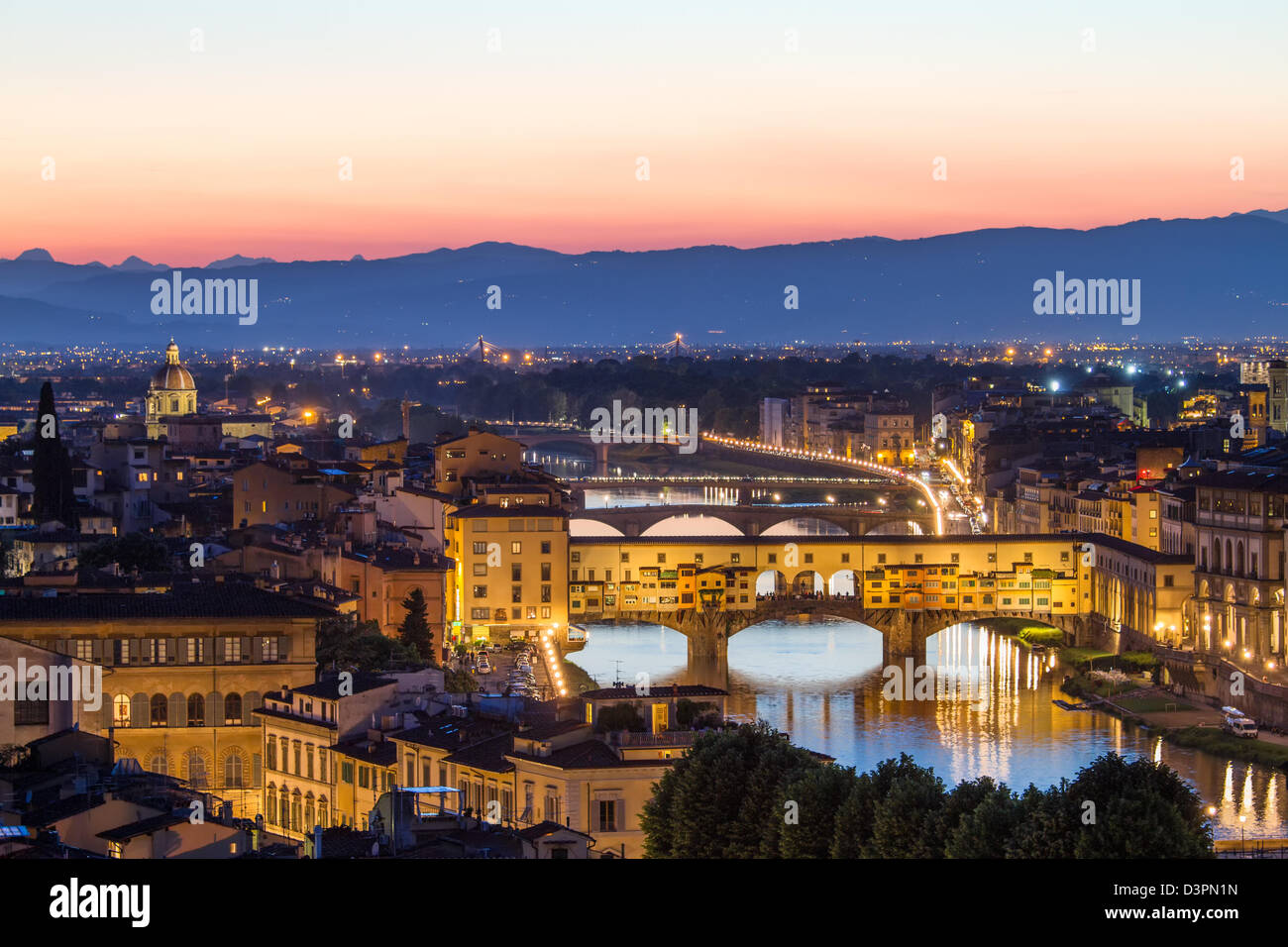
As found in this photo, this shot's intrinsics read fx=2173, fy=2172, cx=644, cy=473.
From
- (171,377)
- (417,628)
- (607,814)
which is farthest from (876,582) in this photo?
(171,377)

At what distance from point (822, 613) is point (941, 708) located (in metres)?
5.06

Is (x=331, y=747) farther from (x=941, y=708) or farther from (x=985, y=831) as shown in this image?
(x=941, y=708)

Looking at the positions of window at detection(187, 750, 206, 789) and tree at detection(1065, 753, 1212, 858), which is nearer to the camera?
tree at detection(1065, 753, 1212, 858)

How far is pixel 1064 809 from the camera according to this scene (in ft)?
29.0

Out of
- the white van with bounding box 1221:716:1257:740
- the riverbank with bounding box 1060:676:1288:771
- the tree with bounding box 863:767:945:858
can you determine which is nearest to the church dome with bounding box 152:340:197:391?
the riverbank with bounding box 1060:676:1288:771

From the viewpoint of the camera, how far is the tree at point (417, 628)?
57.1ft

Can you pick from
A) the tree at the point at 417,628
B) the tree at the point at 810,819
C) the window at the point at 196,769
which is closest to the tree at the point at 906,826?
the tree at the point at 810,819

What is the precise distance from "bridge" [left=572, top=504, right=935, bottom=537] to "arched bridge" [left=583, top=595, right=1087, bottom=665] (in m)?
3.54

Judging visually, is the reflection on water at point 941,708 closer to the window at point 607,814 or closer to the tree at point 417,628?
the tree at point 417,628

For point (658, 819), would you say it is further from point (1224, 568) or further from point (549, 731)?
point (1224, 568)

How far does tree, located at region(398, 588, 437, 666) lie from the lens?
17406 mm

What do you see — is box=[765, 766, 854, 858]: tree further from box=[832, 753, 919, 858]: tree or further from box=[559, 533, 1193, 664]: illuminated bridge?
box=[559, 533, 1193, 664]: illuminated bridge

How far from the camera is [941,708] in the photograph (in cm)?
1958
